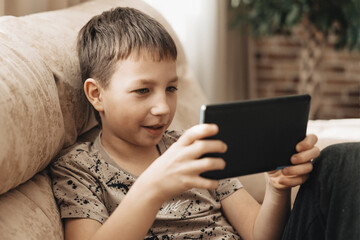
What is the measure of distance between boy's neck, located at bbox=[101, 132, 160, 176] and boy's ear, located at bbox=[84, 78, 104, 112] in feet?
0.26

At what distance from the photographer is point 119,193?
1.01 metres

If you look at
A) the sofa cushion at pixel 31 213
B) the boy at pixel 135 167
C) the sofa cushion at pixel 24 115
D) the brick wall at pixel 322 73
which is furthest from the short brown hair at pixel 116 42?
the brick wall at pixel 322 73

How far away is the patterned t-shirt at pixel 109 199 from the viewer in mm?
944

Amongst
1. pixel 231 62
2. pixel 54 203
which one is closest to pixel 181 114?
pixel 54 203

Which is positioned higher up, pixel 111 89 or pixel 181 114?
pixel 111 89

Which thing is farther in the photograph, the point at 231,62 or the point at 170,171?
the point at 231,62

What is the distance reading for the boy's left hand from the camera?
0.88 metres

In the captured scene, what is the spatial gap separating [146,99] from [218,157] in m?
0.27

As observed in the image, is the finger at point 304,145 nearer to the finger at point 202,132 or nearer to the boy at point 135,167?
the boy at point 135,167

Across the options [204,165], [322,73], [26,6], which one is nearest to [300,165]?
[204,165]

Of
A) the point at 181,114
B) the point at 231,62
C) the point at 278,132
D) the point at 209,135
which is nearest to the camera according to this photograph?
the point at 209,135

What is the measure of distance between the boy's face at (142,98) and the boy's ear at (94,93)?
34 mm

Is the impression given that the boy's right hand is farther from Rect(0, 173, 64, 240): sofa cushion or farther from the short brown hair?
the short brown hair

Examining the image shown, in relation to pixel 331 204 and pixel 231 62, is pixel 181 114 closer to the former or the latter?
pixel 331 204
